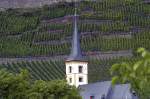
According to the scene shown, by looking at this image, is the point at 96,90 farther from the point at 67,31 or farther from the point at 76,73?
the point at 67,31

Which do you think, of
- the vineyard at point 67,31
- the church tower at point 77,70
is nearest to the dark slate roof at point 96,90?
the church tower at point 77,70

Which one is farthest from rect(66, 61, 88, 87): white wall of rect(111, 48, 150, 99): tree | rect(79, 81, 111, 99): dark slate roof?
rect(111, 48, 150, 99): tree

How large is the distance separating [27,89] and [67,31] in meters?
79.0

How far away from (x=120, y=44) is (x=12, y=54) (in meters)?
14.5

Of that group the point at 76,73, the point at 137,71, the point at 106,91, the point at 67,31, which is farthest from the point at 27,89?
the point at 67,31

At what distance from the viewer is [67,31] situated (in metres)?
101

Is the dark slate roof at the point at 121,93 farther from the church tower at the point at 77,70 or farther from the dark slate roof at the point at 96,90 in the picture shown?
the church tower at the point at 77,70

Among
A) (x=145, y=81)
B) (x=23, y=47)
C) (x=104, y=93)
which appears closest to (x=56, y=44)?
(x=23, y=47)

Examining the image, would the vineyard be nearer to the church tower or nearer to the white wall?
the church tower

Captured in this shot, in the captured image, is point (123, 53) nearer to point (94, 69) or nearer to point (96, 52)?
point (96, 52)

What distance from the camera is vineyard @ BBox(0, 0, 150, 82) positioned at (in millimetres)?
77250

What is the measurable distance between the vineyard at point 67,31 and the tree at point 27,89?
41.5 meters

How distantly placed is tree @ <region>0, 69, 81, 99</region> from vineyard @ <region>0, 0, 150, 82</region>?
4155 cm

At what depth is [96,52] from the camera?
8494 cm
